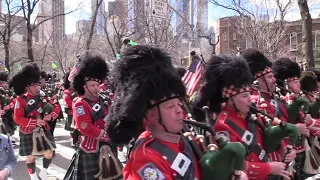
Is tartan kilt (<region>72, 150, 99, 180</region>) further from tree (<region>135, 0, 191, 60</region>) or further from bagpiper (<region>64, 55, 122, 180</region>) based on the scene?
tree (<region>135, 0, 191, 60</region>)

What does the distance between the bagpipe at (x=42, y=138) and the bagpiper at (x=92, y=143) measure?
184cm

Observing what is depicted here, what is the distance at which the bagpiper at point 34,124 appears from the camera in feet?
20.9

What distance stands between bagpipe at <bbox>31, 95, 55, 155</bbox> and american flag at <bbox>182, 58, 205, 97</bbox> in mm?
2595

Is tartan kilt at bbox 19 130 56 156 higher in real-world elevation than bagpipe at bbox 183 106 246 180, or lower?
lower

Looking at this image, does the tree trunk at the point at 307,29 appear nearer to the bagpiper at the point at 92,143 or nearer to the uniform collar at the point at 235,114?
the bagpiper at the point at 92,143

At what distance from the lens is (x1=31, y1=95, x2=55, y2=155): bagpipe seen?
643cm

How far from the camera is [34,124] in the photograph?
6355 mm

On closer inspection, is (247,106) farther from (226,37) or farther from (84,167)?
(226,37)

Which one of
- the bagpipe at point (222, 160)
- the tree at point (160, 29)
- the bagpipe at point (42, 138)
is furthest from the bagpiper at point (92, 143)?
the tree at point (160, 29)

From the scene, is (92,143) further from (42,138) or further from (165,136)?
(165,136)

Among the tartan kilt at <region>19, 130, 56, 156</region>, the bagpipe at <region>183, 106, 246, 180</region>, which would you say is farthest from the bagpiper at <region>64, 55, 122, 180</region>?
the bagpipe at <region>183, 106, 246, 180</region>

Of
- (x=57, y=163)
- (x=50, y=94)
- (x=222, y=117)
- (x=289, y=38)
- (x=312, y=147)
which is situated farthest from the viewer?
(x=289, y=38)

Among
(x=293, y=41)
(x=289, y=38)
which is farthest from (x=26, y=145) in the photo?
(x=293, y=41)

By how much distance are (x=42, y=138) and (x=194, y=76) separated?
2897 millimetres
